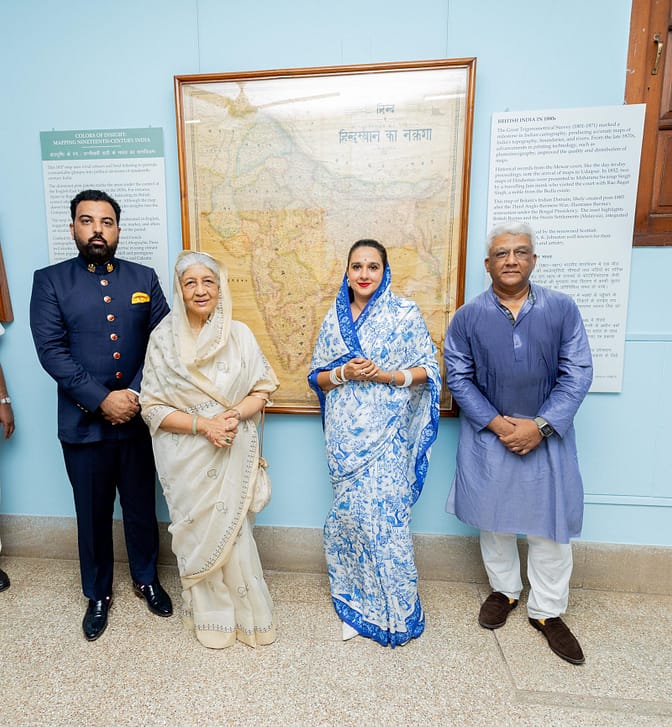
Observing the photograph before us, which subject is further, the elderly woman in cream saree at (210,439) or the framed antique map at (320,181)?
the framed antique map at (320,181)

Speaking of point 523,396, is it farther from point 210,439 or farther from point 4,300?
point 4,300

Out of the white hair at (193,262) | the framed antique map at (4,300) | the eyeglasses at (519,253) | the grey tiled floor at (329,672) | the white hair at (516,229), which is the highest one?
the white hair at (516,229)

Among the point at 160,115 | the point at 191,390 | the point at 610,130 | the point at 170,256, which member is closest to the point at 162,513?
the point at 191,390

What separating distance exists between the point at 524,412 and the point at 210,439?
4.21 feet

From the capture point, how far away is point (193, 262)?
1.77 meters

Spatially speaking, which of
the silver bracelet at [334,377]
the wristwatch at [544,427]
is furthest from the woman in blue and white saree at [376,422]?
the wristwatch at [544,427]

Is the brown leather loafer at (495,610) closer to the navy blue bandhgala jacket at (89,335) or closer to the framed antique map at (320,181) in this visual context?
the framed antique map at (320,181)

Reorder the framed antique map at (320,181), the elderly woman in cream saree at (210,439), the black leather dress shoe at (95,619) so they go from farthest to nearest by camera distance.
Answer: the framed antique map at (320,181)
the black leather dress shoe at (95,619)
the elderly woman in cream saree at (210,439)

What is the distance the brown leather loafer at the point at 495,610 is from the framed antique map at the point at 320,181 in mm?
886

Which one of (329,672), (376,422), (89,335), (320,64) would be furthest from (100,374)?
(320,64)

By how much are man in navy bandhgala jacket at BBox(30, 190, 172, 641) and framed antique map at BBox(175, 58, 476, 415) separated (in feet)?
1.40

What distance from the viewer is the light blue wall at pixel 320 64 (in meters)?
2.02

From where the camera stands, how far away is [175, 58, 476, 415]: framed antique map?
2.08m

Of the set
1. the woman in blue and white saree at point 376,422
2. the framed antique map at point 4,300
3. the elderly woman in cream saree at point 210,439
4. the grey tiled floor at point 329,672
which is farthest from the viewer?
the framed antique map at point 4,300
